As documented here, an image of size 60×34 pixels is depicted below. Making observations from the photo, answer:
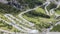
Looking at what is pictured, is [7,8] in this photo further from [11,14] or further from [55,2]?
[55,2]

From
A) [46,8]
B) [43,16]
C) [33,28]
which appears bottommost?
[33,28]

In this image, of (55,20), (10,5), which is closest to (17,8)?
(10,5)

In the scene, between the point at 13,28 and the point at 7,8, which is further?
the point at 7,8

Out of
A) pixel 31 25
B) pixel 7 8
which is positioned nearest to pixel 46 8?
pixel 31 25

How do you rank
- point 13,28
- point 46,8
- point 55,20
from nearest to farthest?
1. point 13,28
2. point 55,20
3. point 46,8

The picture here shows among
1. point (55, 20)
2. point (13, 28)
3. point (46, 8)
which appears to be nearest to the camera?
point (13, 28)

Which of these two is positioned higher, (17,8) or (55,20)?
(17,8)

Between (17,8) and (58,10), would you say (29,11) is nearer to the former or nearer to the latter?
(17,8)

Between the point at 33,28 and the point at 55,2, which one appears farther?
the point at 55,2

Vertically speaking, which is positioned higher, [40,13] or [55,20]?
[40,13]
